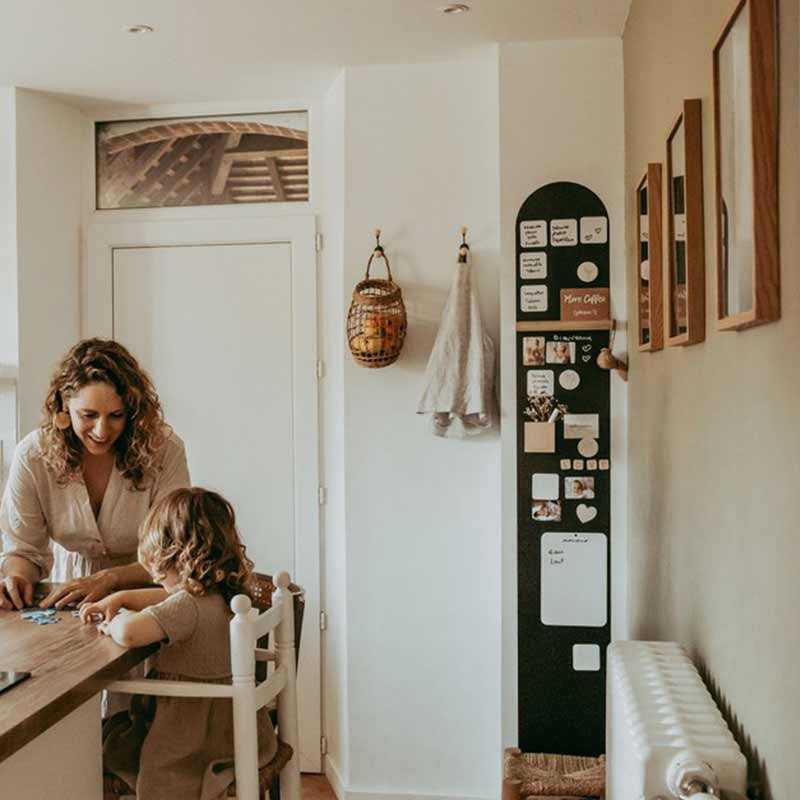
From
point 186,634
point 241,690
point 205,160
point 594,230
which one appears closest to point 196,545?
point 186,634

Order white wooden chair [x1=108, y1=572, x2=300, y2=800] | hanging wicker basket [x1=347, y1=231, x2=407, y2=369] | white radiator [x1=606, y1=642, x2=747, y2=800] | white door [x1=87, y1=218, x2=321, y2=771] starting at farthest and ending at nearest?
white door [x1=87, y1=218, x2=321, y2=771] < hanging wicker basket [x1=347, y1=231, x2=407, y2=369] < white wooden chair [x1=108, y1=572, x2=300, y2=800] < white radiator [x1=606, y1=642, x2=747, y2=800]

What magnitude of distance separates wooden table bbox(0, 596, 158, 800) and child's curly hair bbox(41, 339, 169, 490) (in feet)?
1.64

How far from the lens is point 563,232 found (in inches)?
140

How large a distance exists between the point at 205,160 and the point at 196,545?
2.35 meters

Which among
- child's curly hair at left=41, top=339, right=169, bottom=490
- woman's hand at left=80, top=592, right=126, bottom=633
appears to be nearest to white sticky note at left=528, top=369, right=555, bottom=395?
child's curly hair at left=41, top=339, right=169, bottom=490

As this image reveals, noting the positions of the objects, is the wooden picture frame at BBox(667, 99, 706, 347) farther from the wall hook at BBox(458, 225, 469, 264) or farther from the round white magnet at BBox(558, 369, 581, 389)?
the wall hook at BBox(458, 225, 469, 264)

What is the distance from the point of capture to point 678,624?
2385mm

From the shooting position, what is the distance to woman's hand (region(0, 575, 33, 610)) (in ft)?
8.21

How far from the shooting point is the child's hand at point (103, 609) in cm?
225

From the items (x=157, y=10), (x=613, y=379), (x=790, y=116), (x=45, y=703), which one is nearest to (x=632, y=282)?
(x=613, y=379)

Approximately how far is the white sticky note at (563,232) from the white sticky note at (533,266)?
0.20 feet

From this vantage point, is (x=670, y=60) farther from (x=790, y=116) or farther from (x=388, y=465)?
(x=388, y=465)

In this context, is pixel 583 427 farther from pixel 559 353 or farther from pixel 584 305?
pixel 584 305

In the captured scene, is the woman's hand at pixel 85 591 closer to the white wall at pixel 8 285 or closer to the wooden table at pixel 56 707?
the wooden table at pixel 56 707
